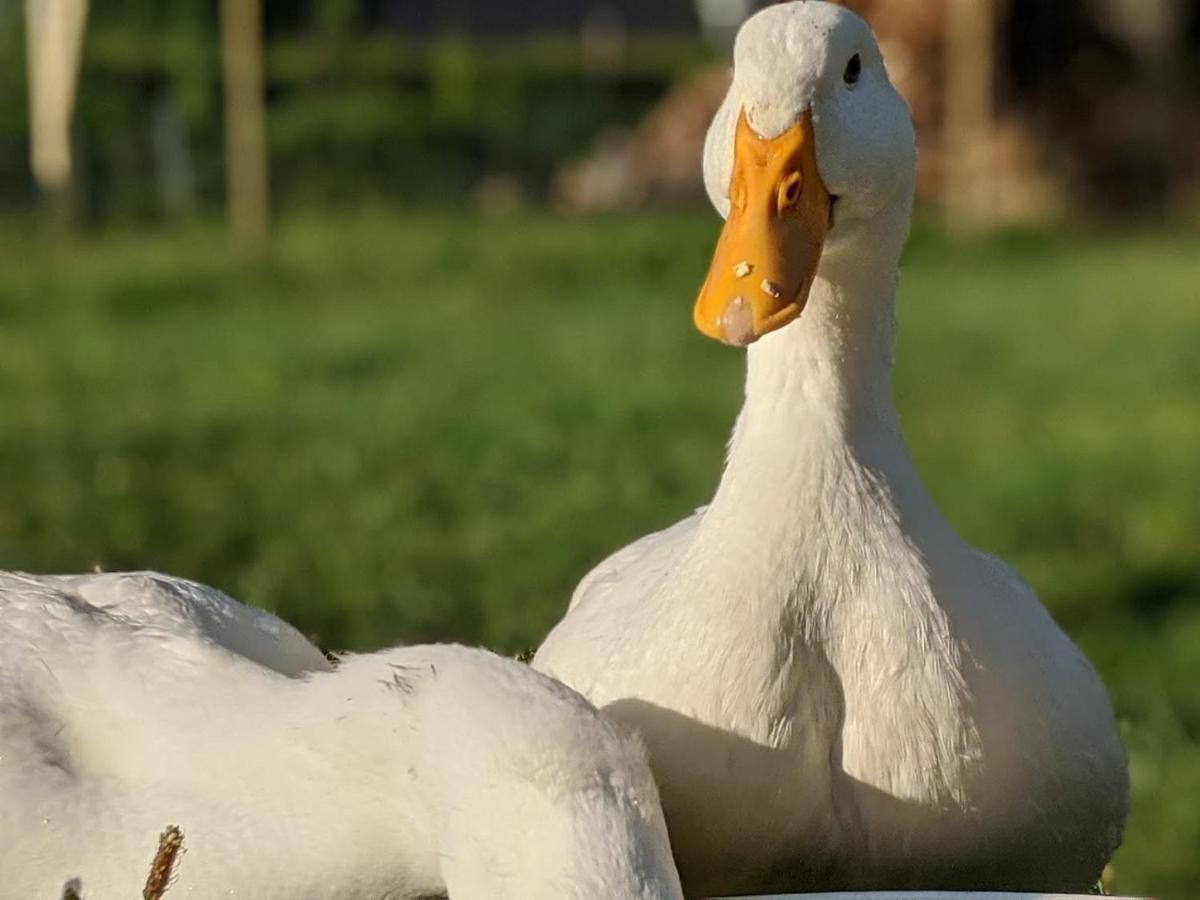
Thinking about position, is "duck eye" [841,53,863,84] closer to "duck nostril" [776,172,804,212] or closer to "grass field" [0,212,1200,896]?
"duck nostril" [776,172,804,212]

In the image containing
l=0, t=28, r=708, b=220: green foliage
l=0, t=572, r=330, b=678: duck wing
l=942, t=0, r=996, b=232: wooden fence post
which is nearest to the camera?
l=0, t=572, r=330, b=678: duck wing

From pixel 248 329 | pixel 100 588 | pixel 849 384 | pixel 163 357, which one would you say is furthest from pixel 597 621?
pixel 248 329

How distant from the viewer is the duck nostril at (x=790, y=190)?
301 centimetres

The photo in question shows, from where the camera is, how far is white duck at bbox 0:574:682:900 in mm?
2311

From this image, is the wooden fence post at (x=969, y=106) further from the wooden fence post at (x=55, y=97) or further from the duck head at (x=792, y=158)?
the duck head at (x=792, y=158)

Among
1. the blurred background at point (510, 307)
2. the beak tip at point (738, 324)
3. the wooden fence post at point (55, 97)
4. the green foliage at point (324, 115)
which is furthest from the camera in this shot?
the green foliage at point (324, 115)

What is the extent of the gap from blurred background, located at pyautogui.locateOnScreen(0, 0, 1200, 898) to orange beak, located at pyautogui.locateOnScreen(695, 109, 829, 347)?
6.34 ft

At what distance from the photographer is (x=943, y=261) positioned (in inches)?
572

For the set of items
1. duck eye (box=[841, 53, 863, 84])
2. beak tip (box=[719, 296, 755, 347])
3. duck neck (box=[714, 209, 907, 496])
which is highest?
duck eye (box=[841, 53, 863, 84])

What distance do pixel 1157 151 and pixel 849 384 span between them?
16042mm

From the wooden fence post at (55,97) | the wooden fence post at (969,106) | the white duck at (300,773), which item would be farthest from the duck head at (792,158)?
the wooden fence post at (969,106)

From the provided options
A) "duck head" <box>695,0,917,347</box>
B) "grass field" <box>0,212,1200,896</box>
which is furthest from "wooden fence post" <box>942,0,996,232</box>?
"duck head" <box>695,0,917,347</box>

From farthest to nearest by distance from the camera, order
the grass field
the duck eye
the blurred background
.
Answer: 1. the blurred background
2. the grass field
3. the duck eye

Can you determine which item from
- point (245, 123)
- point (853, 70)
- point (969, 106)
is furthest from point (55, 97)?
point (853, 70)
